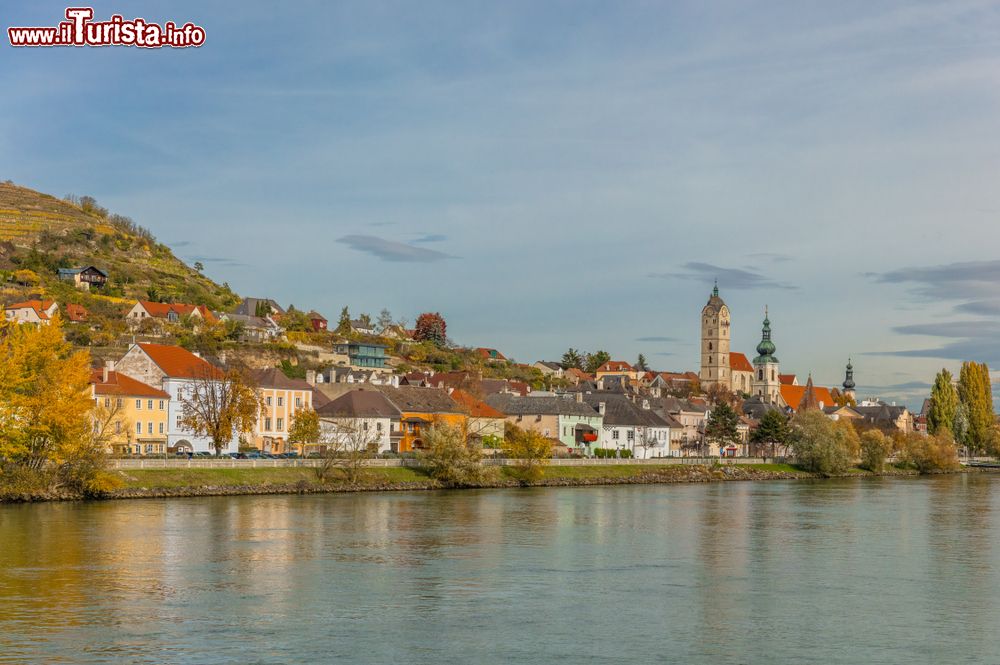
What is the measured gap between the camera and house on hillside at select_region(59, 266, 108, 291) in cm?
15500

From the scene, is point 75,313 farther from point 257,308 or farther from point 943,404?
point 943,404

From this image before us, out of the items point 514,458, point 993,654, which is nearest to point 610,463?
point 514,458

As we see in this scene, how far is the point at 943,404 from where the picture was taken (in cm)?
16675

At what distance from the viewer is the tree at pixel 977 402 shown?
168 m

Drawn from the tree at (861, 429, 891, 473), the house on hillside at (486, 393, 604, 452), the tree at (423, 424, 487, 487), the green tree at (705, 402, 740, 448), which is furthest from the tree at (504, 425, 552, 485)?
the tree at (861, 429, 891, 473)

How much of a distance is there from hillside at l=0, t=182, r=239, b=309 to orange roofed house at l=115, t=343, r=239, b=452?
53251 millimetres

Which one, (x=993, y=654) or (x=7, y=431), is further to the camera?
(x=7, y=431)

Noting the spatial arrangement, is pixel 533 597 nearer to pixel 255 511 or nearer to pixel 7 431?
pixel 255 511

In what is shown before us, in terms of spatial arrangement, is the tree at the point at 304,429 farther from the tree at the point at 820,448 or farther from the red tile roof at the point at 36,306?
the tree at the point at 820,448

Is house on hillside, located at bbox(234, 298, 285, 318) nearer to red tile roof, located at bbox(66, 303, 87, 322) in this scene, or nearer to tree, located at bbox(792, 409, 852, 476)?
red tile roof, located at bbox(66, 303, 87, 322)

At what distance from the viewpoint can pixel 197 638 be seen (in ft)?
97.6

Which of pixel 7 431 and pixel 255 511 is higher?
pixel 7 431

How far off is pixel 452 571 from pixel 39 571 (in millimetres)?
13743

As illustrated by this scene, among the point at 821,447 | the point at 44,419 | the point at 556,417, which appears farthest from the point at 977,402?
the point at 44,419
